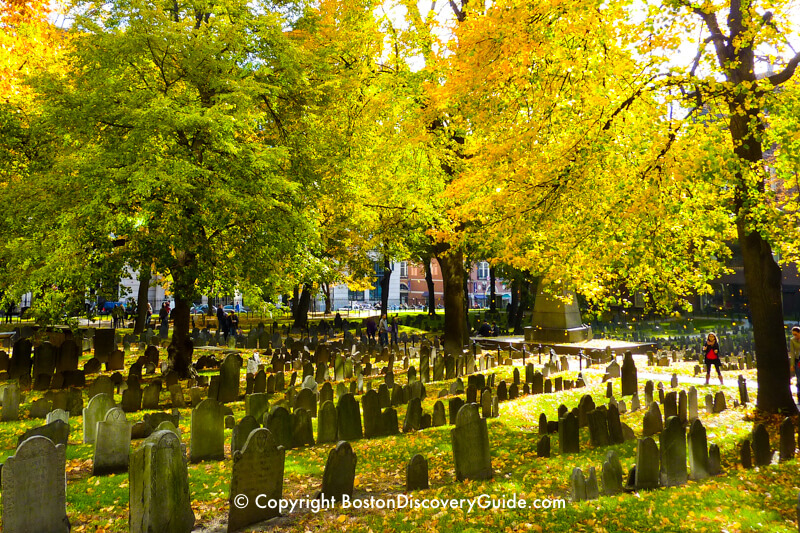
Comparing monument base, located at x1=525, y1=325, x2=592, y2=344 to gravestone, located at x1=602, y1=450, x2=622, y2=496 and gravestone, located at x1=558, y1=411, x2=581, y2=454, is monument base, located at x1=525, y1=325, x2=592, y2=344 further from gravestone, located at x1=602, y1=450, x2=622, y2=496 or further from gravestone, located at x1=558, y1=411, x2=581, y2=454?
gravestone, located at x1=602, y1=450, x2=622, y2=496

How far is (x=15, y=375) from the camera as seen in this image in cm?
1233

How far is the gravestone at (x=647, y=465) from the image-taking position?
5793 millimetres

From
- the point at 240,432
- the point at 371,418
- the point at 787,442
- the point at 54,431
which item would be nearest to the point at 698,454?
the point at 787,442

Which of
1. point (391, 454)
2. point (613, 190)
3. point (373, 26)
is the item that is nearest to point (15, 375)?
point (391, 454)

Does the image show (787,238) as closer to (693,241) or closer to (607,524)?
(693,241)

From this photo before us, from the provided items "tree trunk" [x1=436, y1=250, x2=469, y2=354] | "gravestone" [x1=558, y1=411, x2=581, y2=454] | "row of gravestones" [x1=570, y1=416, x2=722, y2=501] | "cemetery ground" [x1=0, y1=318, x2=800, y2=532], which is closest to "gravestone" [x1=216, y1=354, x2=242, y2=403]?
"cemetery ground" [x1=0, y1=318, x2=800, y2=532]

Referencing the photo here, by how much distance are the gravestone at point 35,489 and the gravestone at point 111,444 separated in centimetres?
163

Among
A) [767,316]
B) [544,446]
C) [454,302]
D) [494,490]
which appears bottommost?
[494,490]

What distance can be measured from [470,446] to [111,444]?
4.51 metres

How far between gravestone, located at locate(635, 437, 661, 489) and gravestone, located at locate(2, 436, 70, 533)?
5.94m

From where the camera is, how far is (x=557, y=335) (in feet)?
64.4

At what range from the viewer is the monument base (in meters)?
19.5

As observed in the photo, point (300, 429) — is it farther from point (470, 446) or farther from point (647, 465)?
point (647, 465)

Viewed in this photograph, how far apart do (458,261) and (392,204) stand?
10.0ft
